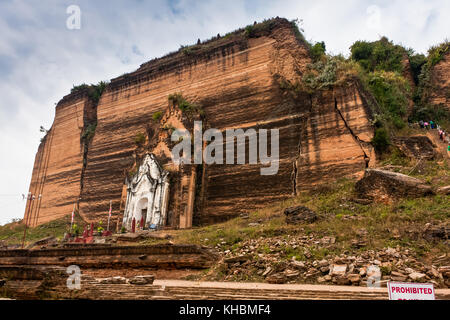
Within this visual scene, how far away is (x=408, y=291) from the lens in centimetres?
424

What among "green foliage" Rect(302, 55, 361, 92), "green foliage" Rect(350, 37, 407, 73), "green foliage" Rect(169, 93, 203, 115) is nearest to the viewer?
"green foliage" Rect(302, 55, 361, 92)

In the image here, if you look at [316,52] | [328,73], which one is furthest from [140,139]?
[328,73]

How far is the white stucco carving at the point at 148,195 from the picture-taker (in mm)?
17562

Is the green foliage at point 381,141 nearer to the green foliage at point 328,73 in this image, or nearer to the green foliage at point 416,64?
the green foliage at point 328,73

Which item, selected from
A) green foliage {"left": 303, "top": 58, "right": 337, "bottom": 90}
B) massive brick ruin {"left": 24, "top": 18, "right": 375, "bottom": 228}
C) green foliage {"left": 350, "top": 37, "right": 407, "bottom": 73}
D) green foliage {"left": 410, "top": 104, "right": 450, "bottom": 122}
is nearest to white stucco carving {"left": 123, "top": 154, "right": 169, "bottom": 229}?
massive brick ruin {"left": 24, "top": 18, "right": 375, "bottom": 228}

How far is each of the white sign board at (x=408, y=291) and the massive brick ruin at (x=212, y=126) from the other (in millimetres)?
9887

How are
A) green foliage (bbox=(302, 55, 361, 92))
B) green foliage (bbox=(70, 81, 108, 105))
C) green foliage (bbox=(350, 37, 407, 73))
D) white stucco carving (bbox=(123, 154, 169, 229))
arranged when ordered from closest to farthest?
green foliage (bbox=(302, 55, 361, 92))
white stucco carving (bbox=(123, 154, 169, 229))
green foliage (bbox=(350, 37, 407, 73))
green foliage (bbox=(70, 81, 108, 105))

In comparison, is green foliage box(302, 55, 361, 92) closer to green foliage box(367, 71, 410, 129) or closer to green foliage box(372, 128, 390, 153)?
green foliage box(367, 71, 410, 129)

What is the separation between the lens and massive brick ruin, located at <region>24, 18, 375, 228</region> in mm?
15031

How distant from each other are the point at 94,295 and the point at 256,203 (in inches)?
370

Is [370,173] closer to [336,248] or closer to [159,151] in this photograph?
[336,248]

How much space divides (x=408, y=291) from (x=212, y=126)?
15129 millimetres

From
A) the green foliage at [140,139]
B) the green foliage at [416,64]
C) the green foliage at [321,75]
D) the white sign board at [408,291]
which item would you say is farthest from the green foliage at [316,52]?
the white sign board at [408,291]

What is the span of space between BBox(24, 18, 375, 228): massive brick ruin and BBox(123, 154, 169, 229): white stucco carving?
0.36 m
